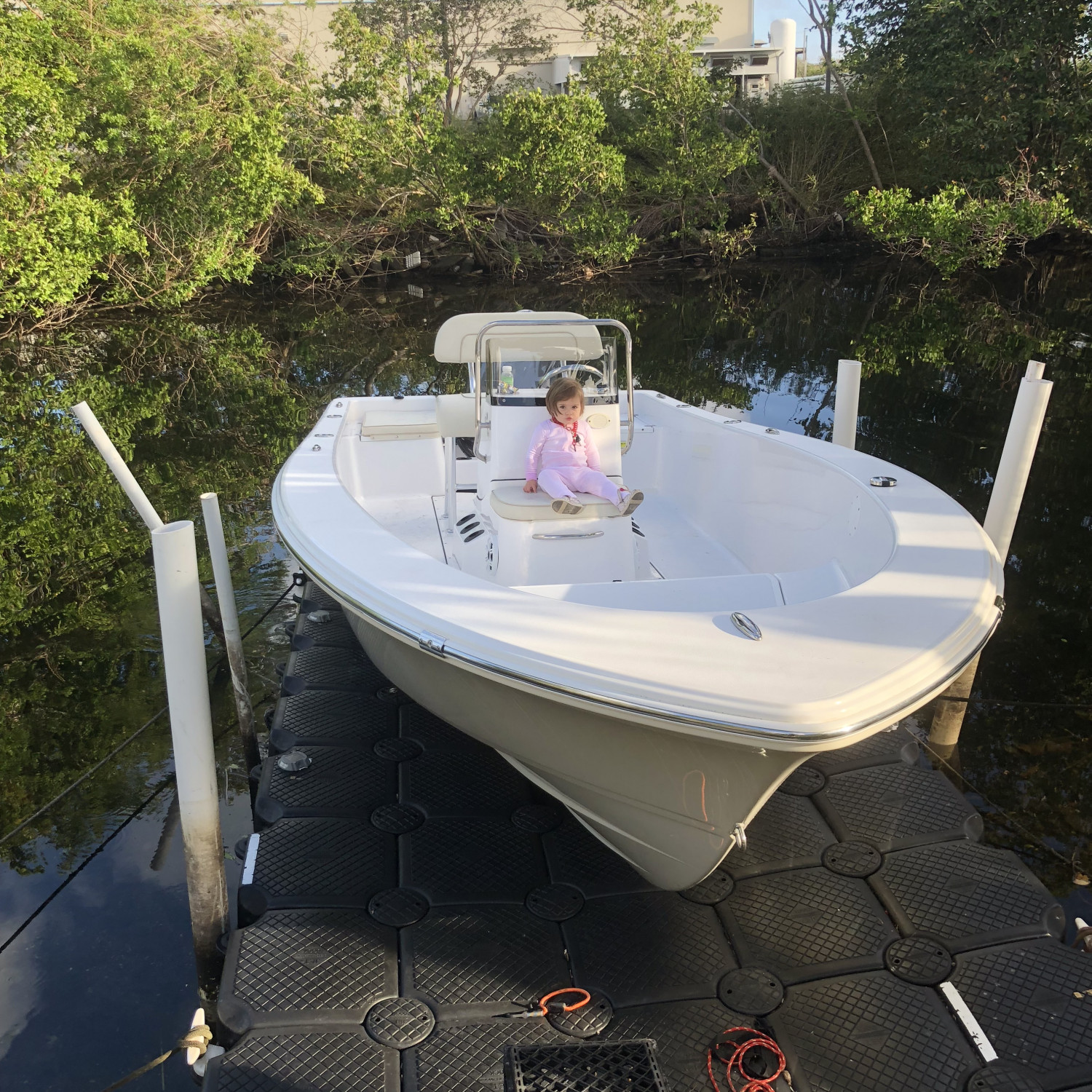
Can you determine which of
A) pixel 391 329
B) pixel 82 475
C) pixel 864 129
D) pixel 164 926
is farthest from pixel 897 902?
pixel 864 129

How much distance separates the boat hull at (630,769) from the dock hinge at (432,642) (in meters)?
0.04

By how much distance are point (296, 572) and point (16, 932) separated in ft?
7.94

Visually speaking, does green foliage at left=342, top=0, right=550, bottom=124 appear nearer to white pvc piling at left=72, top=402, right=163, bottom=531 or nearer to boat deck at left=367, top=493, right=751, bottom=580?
boat deck at left=367, top=493, right=751, bottom=580

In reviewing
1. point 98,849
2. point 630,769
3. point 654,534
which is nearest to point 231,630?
point 98,849

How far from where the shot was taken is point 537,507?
288 cm

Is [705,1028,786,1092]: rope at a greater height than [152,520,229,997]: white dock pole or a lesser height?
lesser

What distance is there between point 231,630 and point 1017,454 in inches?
122

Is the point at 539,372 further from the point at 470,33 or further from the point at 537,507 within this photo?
the point at 470,33

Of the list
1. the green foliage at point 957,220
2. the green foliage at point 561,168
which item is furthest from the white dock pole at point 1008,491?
the green foliage at point 561,168

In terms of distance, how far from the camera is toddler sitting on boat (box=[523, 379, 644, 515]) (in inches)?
121

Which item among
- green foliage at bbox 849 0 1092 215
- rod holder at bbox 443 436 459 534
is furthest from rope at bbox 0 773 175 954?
green foliage at bbox 849 0 1092 215

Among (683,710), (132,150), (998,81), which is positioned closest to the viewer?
(683,710)

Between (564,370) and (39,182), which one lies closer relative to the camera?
(564,370)

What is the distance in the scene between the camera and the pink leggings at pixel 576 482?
301cm
